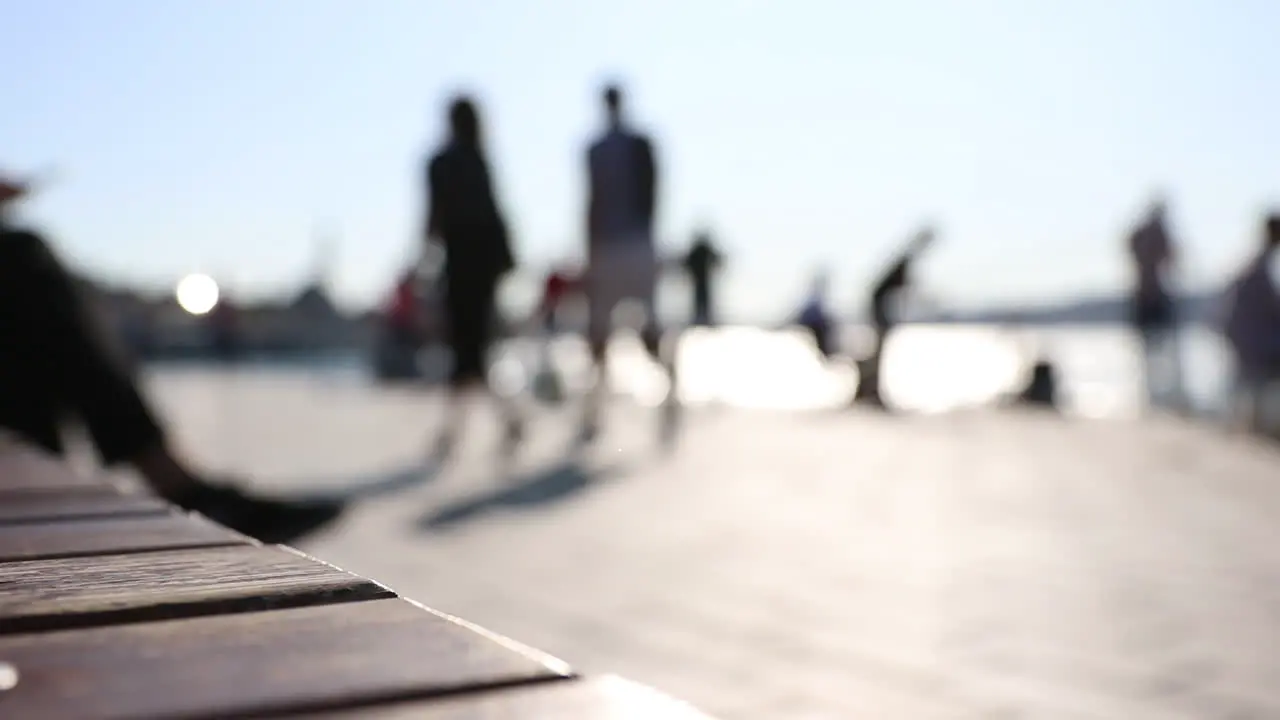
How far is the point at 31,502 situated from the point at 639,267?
627 cm

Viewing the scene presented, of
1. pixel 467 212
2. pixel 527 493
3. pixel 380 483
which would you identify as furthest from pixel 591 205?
pixel 527 493

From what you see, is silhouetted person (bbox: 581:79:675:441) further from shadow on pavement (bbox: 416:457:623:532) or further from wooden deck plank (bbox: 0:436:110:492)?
wooden deck plank (bbox: 0:436:110:492)

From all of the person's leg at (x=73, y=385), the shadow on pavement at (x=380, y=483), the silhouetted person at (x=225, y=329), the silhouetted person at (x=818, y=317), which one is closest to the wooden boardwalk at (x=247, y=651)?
the person's leg at (x=73, y=385)

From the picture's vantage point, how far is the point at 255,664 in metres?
0.81

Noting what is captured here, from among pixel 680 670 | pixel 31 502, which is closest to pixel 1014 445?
pixel 680 670

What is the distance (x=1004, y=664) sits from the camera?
2.86 meters

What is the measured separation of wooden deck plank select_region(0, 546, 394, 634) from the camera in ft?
3.11

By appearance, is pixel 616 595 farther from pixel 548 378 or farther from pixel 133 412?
pixel 548 378

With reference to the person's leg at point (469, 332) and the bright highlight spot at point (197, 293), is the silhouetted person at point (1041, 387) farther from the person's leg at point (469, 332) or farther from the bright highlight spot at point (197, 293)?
the bright highlight spot at point (197, 293)

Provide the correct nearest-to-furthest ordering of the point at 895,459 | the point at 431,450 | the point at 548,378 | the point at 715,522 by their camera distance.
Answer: the point at 715,522, the point at 895,459, the point at 431,450, the point at 548,378

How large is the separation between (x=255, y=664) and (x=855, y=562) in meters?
3.35

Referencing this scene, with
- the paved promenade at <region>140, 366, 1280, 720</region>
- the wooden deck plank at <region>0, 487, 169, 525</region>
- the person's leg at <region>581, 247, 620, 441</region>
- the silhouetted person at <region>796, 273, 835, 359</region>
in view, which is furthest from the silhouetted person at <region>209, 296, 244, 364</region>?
the wooden deck plank at <region>0, 487, 169, 525</region>

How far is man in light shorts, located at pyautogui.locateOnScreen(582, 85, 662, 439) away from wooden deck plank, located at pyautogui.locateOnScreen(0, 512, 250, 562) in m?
6.32

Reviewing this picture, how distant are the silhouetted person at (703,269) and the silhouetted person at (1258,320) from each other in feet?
19.1
